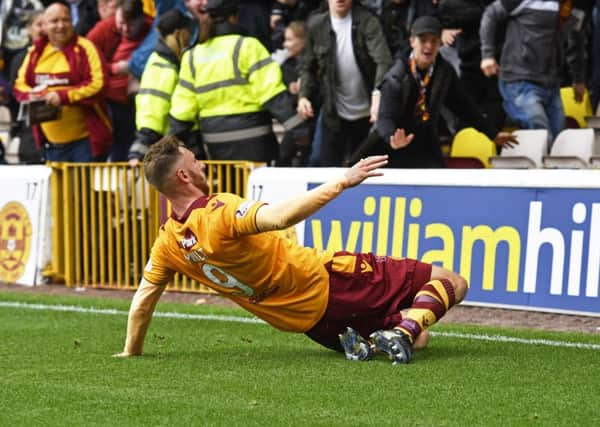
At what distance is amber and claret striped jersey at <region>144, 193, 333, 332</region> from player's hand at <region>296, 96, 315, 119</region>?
4.33 m

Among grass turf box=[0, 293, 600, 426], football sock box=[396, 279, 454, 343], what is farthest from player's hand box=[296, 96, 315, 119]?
football sock box=[396, 279, 454, 343]

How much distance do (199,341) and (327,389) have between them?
8.39 ft

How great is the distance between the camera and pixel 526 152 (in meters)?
12.5

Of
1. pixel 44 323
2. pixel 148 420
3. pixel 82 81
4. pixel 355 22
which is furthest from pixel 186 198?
pixel 82 81

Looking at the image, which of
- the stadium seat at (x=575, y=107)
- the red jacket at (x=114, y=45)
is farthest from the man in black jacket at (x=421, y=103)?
the red jacket at (x=114, y=45)

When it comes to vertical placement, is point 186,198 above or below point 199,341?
above

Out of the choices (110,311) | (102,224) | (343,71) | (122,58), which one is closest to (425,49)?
(343,71)

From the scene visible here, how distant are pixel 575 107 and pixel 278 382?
7.44 meters

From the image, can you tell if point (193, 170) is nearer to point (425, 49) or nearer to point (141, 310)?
point (141, 310)

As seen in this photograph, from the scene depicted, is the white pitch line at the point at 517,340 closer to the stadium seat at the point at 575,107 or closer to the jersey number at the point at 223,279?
the jersey number at the point at 223,279

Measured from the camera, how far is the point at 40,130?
584 inches

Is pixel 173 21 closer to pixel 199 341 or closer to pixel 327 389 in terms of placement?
pixel 199 341

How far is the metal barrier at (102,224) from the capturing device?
1323 centimetres

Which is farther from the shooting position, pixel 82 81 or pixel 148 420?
pixel 82 81
